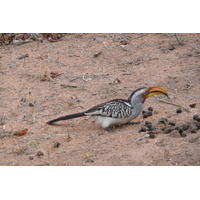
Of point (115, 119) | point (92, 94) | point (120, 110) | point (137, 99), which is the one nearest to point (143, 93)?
point (137, 99)

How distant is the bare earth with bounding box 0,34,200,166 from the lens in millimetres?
4879

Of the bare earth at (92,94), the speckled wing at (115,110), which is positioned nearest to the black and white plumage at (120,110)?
the speckled wing at (115,110)

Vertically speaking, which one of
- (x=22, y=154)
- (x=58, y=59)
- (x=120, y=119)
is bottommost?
(x=22, y=154)

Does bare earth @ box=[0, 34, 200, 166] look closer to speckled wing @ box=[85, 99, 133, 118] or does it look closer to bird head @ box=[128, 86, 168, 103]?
speckled wing @ box=[85, 99, 133, 118]

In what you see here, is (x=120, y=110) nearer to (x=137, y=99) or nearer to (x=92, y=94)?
(x=137, y=99)

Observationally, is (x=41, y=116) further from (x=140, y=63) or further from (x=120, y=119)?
(x=140, y=63)

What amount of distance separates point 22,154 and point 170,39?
515 cm

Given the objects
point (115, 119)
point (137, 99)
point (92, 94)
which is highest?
point (92, 94)

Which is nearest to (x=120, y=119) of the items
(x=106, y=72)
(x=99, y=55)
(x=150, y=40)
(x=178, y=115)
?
(x=178, y=115)

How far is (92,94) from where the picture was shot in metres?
7.11

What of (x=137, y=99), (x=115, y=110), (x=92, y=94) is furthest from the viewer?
(x=92, y=94)

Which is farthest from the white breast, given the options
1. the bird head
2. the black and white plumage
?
the bird head

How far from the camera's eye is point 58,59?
8.63 metres

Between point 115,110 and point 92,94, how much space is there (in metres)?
1.54
